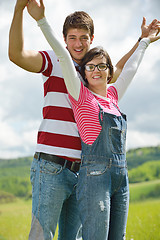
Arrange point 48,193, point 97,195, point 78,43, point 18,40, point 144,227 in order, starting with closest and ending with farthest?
point 97,195, point 18,40, point 48,193, point 78,43, point 144,227

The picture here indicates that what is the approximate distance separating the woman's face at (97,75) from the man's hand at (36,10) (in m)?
0.56

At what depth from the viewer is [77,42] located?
261 centimetres

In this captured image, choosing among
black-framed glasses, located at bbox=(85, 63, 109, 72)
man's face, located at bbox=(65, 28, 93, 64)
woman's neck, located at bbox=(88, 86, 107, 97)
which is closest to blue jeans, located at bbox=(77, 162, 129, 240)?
woman's neck, located at bbox=(88, 86, 107, 97)

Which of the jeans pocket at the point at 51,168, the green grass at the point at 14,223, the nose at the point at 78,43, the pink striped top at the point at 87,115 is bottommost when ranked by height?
the green grass at the point at 14,223

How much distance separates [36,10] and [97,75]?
70 cm

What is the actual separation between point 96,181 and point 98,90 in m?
0.78

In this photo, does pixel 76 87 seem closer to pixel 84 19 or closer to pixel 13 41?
pixel 13 41

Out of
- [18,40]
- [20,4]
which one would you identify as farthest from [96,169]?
[20,4]

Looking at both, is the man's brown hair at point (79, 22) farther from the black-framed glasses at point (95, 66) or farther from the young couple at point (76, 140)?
the black-framed glasses at point (95, 66)

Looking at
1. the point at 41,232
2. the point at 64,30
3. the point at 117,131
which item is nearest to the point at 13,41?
the point at 64,30

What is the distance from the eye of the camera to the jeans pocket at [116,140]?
7.29 feet

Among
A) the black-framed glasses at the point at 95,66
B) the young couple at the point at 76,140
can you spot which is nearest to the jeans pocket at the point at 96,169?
the young couple at the point at 76,140

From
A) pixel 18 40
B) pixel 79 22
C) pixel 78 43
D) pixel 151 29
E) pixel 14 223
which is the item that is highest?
pixel 151 29

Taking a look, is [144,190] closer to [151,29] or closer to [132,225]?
[132,225]
